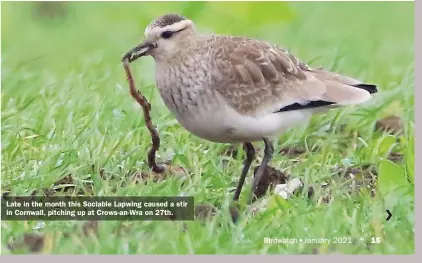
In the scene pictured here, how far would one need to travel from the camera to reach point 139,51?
298 inches

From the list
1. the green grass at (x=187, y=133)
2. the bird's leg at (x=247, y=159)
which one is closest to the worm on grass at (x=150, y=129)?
the green grass at (x=187, y=133)

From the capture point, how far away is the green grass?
24.5 ft

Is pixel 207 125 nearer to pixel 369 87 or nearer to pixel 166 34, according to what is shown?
pixel 166 34

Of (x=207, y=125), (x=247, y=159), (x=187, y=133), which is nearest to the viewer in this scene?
(x=207, y=125)

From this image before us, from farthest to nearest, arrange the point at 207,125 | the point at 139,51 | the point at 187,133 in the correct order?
1. the point at 187,133
2. the point at 139,51
3. the point at 207,125

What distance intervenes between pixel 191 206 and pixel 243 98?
0.66m

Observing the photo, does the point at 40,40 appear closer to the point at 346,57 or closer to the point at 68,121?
the point at 68,121

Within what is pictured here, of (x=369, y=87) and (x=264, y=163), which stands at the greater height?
(x=369, y=87)

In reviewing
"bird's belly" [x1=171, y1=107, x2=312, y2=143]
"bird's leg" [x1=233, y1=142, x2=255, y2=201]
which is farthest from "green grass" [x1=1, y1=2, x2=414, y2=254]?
"bird's belly" [x1=171, y1=107, x2=312, y2=143]

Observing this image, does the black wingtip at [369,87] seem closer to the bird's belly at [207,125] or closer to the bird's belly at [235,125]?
the bird's belly at [235,125]

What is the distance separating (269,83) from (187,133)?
0.69m

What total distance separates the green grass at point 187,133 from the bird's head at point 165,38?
36 cm

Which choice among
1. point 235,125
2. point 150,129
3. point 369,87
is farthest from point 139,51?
point 369,87

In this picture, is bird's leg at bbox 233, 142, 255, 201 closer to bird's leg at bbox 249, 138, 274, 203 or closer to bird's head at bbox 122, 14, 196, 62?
bird's leg at bbox 249, 138, 274, 203
